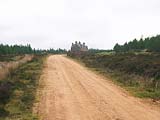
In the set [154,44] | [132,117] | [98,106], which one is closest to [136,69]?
[98,106]

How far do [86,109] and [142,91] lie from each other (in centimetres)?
749

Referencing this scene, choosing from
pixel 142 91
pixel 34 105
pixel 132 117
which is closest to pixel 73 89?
pixel 142 91

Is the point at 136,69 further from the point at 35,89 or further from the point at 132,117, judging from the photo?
the point at 132,117

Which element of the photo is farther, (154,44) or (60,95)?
(154,44)

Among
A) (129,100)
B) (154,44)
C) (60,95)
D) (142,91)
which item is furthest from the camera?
(154,44)

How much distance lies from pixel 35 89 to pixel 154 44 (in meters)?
70.5

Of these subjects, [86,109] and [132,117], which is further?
[86,109]

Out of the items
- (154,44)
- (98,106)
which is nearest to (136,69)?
(98,106)

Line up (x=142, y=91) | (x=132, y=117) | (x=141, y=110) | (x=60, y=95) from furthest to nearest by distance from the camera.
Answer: (x=142, y=91) → (x=60, y=95) → (x=141, y=110) → (x=132, y=117)

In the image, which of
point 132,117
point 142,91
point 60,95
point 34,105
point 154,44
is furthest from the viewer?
point 154,44

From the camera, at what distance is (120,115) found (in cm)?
1437

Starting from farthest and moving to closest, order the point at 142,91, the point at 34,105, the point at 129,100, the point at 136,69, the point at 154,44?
1. the point at 154,44
2. the point at 136,69
3. the point at 142,91
4. the point at 129,100
5. the point at 34,105

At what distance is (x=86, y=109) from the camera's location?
51.8 ft

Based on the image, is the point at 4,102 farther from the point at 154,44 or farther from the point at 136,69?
the point at 154,44
